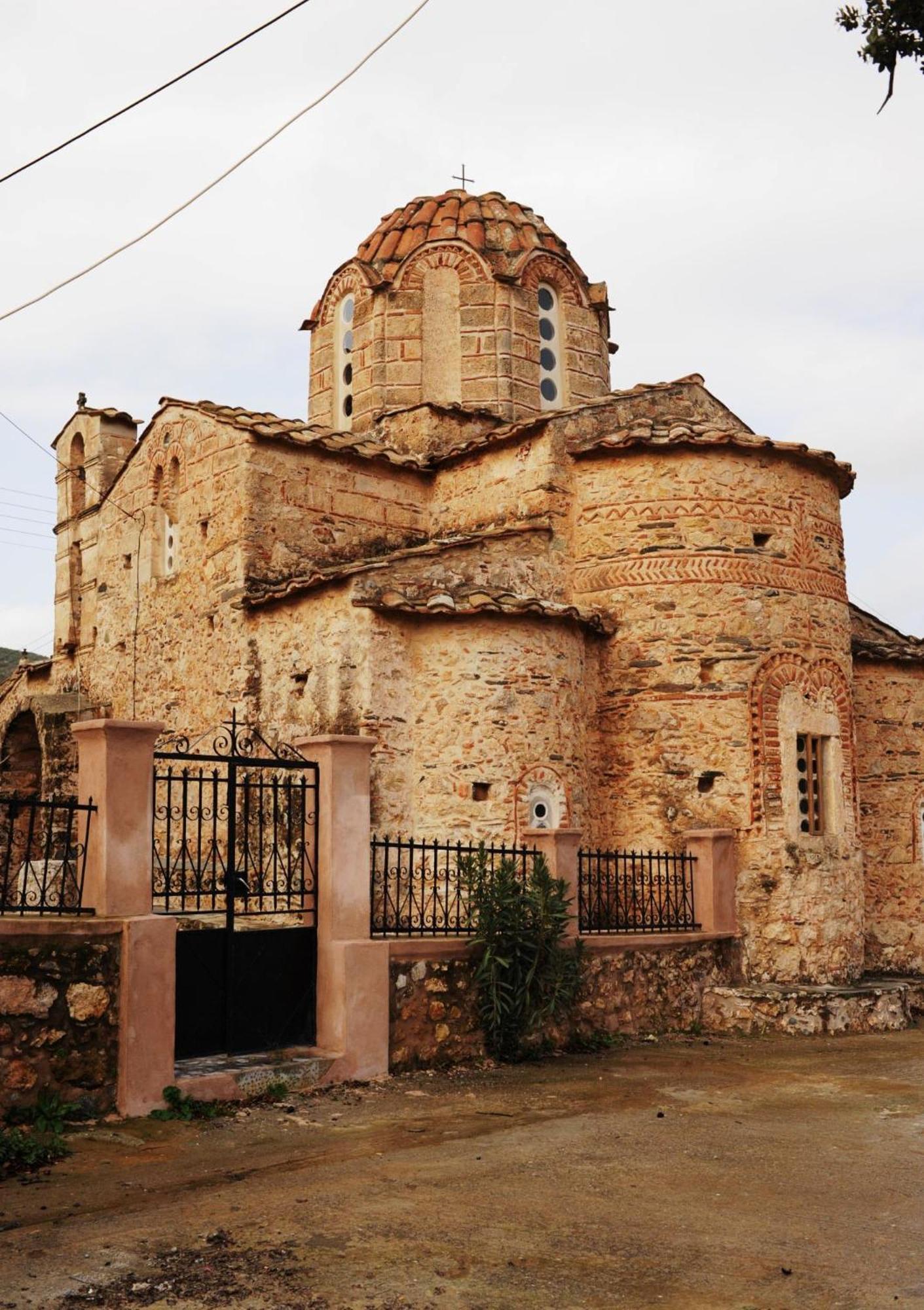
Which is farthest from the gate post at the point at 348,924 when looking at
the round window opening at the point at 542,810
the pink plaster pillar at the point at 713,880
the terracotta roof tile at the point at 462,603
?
the pink plaster pillar at the point at 713,880

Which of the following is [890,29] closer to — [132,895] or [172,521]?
[132,895]

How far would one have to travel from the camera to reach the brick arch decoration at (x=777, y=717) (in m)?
13.1

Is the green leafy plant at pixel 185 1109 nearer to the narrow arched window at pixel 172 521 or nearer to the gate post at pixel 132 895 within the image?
the gate post at pixel 132 895

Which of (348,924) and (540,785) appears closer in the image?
(348,924)

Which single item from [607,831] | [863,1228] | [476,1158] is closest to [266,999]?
[476,1158]

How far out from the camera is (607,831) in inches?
537

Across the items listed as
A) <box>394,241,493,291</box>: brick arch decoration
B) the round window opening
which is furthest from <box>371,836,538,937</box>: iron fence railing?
<box>394,241,493,291</box>: brick arch decoration

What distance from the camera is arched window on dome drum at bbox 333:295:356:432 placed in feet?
60.8

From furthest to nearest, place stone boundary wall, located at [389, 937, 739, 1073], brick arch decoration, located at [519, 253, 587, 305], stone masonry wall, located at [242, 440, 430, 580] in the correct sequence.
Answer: brick arch decoration, located at [519, 253, 587, 305] → stone masonry wall, located at [242, 440, 430, 580] → stone boundary wall, located at [389, 937, 739, 1073]

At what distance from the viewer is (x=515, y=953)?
32.9ft

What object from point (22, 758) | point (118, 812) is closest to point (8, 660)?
point (22, 758)

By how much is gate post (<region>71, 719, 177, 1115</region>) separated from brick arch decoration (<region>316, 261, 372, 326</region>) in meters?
11.8

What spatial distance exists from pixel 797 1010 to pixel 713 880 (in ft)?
4.92

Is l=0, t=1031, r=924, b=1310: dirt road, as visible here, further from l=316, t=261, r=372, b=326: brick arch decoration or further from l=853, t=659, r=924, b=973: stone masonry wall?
l=316, t=261, r=372, b=326: brick arch decoration
